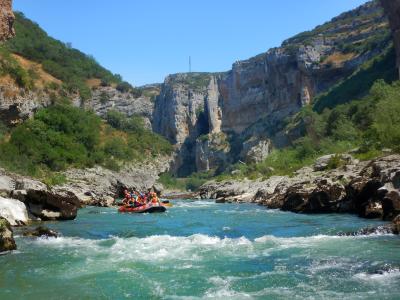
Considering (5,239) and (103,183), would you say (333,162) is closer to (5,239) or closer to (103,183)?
(5,239)

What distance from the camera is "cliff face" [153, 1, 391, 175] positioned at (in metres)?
97.4

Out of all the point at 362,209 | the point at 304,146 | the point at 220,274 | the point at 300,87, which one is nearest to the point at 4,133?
the point at 304,146

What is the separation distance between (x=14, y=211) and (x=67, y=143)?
40.4 m

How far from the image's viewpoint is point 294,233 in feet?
55.4

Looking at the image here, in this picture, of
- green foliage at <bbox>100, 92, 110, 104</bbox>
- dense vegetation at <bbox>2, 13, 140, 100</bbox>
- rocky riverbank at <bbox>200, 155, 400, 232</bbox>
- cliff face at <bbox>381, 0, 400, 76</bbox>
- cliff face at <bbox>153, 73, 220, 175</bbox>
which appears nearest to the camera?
rocky riverbank at <bbox>200, 155, 400, 232</bbox>

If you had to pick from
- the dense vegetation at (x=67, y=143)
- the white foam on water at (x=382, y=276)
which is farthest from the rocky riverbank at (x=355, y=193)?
the dense vegetation at (x=67, y=143)

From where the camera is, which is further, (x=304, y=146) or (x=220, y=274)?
(x=304, y=146)

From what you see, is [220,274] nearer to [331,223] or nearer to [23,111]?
[331,223]

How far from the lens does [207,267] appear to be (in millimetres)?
10953

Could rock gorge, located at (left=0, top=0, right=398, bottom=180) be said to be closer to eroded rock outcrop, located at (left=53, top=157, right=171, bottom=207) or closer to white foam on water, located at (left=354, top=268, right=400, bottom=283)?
eroded rock outcrop, located at (left=53, top=157, right=171, bottom=207)

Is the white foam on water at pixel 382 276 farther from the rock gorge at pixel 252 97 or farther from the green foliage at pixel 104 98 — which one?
the green foliage at pixel 104 98

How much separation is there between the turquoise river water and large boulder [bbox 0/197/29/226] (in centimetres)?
239

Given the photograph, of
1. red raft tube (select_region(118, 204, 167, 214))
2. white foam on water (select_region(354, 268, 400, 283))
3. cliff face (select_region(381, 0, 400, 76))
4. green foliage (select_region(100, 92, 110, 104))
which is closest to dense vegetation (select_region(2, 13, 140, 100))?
green foliage (select_region(100, 92, 110, 104))

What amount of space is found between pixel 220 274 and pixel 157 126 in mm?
127242
